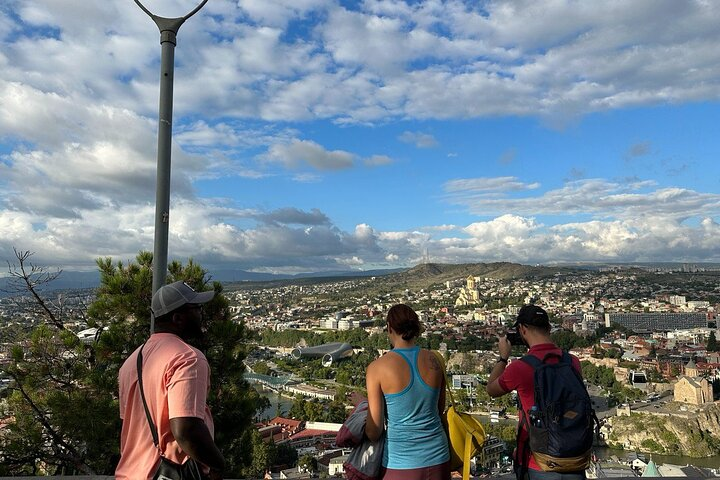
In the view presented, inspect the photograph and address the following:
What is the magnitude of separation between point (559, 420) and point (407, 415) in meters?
0.51

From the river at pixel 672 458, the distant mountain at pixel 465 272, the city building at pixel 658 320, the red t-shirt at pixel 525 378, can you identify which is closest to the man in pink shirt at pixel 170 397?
the red t-shirt at pixel 525 378

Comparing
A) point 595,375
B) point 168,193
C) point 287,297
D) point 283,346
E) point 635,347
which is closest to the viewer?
point 168,193

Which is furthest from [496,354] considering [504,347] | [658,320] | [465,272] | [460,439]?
[465,272]

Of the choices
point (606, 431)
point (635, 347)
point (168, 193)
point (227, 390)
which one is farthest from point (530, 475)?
point (635, 347)

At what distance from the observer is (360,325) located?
58812mm

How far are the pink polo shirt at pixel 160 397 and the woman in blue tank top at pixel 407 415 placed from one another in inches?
22.8

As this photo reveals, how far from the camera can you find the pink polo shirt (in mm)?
1232

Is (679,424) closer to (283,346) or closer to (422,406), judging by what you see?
(422,406)

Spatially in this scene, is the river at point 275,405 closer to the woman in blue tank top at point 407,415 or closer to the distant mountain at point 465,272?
the woman in blue tank top at point 407,415

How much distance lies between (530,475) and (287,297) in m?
107

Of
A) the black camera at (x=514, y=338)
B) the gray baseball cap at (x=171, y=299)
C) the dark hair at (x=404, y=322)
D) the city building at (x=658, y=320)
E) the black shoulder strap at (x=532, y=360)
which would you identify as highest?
the gray baseball cap at (x=171, y=299)

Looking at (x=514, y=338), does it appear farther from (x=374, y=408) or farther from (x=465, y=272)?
(x=465, y=272)

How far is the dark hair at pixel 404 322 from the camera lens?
5.79ft

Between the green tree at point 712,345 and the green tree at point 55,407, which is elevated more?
the green tree at point 55,407
